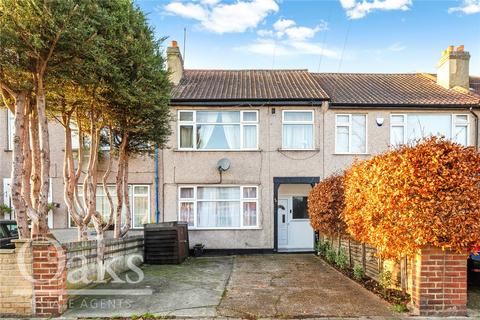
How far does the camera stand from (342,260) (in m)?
8.04

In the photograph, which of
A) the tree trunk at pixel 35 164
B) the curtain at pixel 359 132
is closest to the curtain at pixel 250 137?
the curtain at pixel 359 132

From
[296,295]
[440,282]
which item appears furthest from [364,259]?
[440,282]

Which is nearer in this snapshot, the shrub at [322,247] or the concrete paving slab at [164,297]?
the concrete paving slab at [164,297]

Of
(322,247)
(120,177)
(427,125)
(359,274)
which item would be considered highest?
(427,125)

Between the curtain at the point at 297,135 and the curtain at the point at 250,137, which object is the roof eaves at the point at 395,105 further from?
the curtain at the point at 250,137

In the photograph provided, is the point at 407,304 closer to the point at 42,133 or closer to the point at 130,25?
the point at 42,133

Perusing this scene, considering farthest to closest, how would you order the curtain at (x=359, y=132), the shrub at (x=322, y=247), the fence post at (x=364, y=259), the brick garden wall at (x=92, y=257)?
the curtain at (x=359, y=132) < the shrub at (x=322, y=247) < the fence post at (x=364, y=259) < the brick garden wall at (x=92, y=257)

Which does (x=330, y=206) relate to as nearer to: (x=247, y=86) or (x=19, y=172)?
(x=247, y=86)

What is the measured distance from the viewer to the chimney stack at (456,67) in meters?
12.4

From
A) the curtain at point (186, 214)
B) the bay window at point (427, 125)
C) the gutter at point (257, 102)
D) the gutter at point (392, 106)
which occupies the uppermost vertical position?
the gutter at point (257, 102)

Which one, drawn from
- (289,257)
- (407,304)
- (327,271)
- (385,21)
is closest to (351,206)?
(407,304)

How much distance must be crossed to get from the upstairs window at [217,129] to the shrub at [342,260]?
184 inches

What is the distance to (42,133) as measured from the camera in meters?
5.39

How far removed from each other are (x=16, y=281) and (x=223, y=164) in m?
7.03
